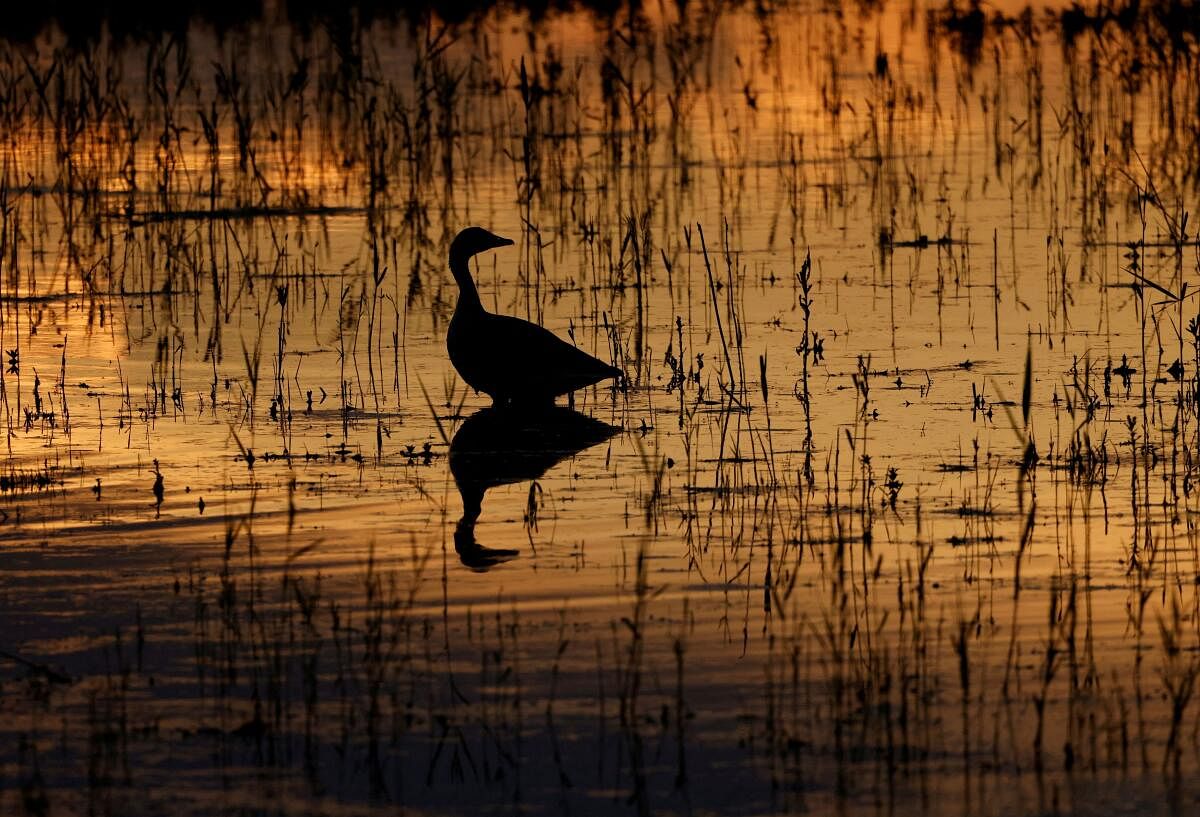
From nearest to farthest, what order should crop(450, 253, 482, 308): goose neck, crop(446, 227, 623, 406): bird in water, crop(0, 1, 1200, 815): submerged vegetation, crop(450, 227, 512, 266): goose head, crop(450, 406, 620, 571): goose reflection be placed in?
1. crop(0, 1, 1200, 815): submerged vegetation
2. crop(450, 406, 620, 571): goose reflection
3. crop(446, 227, 623, 406): bird in water
4. crop(450, 253, 482, 308): goose neck
5. crop(450, 227, 512, 266): goose head

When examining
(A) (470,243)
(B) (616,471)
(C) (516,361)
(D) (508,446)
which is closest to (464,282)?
(A) (470,243)

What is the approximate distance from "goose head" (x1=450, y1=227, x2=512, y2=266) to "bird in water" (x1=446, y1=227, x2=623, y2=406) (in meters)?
0.72

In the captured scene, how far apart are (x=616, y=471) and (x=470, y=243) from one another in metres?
3.10

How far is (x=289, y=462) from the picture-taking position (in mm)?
9227

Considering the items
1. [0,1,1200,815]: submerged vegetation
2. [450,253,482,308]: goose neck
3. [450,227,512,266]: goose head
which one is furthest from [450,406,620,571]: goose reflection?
[450,227,512,266]: goose head

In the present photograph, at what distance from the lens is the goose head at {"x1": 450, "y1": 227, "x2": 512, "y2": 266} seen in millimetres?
11680

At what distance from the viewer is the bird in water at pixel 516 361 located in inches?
416

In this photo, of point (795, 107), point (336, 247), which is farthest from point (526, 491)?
point (795, 107)

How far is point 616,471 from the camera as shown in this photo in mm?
8984

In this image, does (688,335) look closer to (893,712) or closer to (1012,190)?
(1012,190)

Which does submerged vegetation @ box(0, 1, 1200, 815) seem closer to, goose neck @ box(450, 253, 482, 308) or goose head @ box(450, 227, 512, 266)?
goose neck @ box(450, 253, 482, 308)

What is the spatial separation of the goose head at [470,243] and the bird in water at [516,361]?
72 cm

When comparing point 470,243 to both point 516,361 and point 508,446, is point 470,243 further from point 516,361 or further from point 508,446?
point 508,446

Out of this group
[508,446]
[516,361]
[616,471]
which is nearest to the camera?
[616,471]
